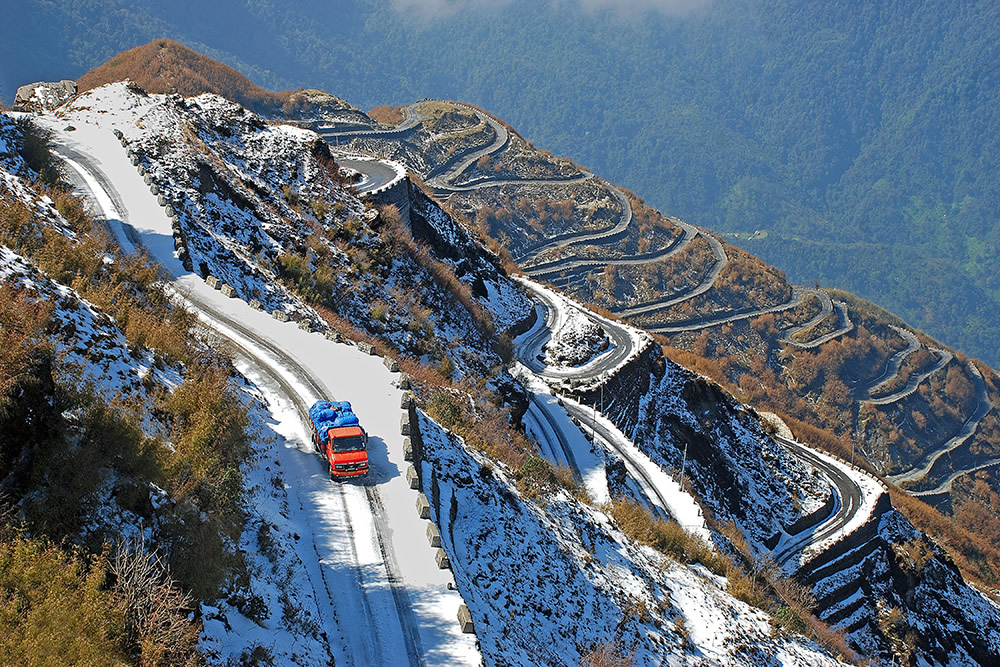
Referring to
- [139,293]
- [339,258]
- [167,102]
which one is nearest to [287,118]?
[167,102]

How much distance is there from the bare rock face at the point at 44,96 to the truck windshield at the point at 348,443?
1419 inches

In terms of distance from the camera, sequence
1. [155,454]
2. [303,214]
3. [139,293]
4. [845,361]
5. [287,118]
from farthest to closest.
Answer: [845,361], [287,118], [303,214], [139,293], [155,454]

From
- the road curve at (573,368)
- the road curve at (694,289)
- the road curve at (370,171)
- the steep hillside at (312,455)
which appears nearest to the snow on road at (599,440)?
the road curve at (573,368)

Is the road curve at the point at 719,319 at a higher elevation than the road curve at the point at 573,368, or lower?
higher

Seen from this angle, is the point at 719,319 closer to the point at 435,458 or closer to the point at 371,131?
the point at 371,131

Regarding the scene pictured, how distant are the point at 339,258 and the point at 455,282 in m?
11.5

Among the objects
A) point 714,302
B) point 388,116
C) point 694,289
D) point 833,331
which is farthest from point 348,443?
point 833,331

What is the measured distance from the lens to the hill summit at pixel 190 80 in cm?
8519

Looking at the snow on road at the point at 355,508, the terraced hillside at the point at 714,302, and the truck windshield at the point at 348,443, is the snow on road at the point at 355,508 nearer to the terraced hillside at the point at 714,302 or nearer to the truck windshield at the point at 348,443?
the truck windshield at the point at 348,443

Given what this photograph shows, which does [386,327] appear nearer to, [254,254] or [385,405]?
[254,254]

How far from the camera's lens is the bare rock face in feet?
139

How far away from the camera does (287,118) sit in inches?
4035

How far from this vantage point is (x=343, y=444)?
15.8 metres

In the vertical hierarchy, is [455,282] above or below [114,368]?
above
